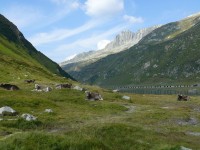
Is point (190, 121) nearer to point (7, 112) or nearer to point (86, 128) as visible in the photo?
point (86, 128)

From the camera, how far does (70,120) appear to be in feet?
175

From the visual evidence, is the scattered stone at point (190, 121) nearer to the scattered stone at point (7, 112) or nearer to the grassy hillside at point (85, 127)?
the grassy hillside at point (85, 127)

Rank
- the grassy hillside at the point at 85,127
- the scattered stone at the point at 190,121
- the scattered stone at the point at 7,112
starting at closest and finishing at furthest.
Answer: the grassy hillside at the point at 85,127 → the scattered stone at the point at 7,112 → the scattered stone at the point at 190,121

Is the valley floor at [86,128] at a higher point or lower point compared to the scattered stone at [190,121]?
higher

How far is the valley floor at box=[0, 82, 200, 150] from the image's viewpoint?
24.5 m

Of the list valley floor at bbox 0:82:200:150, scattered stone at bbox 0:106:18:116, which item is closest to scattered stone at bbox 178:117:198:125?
valley floor at bbox 0:82:200:150

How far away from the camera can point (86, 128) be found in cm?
4178

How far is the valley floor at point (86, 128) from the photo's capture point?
24.5m

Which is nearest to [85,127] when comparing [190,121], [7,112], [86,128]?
[86,128]

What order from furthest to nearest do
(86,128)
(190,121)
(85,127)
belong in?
(190,121) < (85,127) < (86,128)

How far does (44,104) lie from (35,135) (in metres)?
42.9

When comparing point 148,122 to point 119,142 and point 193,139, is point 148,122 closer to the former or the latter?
point 193,139

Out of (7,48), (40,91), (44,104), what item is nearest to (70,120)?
(44,104)

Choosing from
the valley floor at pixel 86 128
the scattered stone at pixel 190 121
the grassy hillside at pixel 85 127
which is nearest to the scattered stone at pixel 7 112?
the grassy hillside at pixel 85 127
